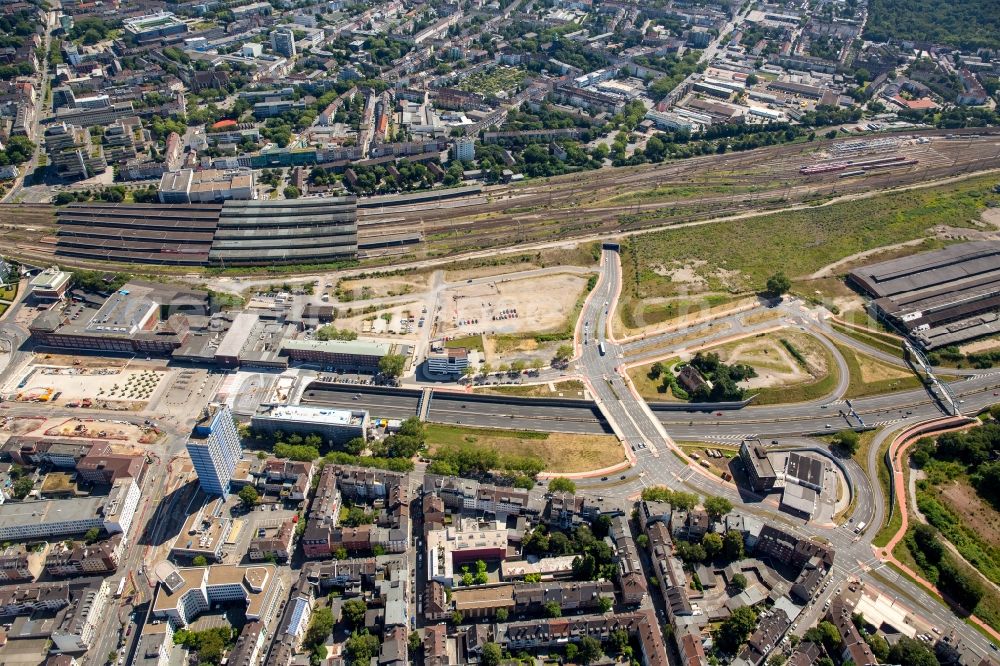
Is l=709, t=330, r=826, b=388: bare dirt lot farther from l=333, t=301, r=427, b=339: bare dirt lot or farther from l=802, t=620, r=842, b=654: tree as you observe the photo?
l=333, t=301, r=427, b=339: bare dirt lot

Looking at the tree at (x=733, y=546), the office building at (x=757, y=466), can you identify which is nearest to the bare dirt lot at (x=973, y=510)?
the office building at (x=757, y=466)

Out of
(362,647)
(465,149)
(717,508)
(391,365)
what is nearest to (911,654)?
(717,508)

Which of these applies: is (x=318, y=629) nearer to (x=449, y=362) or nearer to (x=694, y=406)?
(x=449, y=362)

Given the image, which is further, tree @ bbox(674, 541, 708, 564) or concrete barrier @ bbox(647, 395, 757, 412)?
concrete barrier @ bbox(647, 395, 757, 412)

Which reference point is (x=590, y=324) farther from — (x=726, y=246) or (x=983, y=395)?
(x=983, y=395)

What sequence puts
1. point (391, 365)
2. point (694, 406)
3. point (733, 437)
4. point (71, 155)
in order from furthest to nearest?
point (71, 155), point (391, 365), point (694, 406), point (733, 437)

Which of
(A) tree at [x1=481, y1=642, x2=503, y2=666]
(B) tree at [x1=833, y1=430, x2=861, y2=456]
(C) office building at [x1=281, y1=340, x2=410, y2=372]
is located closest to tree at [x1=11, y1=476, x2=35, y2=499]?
(C) office building at [x1=281, y1=340, x2=410, y2=372]

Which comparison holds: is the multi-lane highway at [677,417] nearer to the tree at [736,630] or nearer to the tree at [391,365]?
the tree at [391,365]
